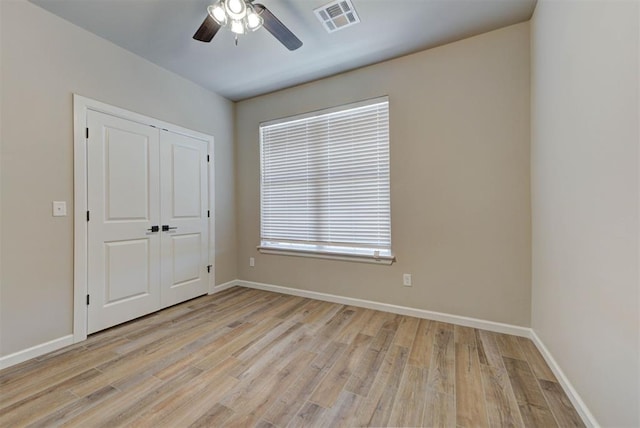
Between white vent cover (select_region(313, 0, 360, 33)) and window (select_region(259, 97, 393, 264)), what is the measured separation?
0.83 m

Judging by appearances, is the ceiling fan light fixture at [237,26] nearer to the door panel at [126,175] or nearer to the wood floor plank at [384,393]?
the door panel at [126,175]

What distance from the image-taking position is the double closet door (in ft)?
7.93

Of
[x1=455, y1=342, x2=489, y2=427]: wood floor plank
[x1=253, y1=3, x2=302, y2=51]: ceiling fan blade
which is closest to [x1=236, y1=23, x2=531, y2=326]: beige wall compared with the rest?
[x1=455, y1=342, x2=489, y2=427]: wood floor plank

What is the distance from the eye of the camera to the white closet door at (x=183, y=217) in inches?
118

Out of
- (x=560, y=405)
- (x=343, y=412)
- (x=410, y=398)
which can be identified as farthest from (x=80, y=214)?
(x=560, y=405)

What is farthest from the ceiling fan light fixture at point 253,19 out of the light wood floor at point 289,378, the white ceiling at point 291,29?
the light wood floor at point 289,378

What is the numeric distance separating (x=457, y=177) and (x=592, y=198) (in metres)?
1.23

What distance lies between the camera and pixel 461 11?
213 cm

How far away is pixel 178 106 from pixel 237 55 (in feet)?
3.23

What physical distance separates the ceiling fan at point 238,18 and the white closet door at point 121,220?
1341mm

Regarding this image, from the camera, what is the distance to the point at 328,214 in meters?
3.20

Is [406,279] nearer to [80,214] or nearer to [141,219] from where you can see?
[141,219]

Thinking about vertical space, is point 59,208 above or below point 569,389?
above

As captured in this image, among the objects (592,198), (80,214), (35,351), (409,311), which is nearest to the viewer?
(592,198)
